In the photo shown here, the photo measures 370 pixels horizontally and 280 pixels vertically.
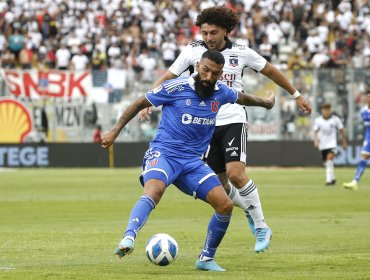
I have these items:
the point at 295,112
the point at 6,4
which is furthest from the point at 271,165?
the point at 6,4

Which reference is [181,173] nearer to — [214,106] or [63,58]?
[214,106]

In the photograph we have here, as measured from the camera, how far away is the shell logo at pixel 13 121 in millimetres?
38688

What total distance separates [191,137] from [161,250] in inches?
48.2

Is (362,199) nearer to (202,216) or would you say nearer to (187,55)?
(202,216)

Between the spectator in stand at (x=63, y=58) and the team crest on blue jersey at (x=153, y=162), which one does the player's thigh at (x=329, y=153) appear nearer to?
the spectator in stand at (x=63, y=58)

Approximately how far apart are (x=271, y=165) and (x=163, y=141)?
94.5 feet

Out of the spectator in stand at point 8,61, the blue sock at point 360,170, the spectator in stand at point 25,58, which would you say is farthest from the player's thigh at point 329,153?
the spectator in stand at point 8,61

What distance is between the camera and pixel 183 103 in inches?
432

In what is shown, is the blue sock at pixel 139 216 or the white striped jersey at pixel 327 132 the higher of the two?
the blue sock at pixel 139 216

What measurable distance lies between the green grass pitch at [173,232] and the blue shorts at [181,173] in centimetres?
86

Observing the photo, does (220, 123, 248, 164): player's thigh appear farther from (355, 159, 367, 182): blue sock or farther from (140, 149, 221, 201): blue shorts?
(355, 159, 367, 182): blue sock

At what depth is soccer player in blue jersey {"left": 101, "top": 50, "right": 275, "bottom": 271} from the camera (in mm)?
10805

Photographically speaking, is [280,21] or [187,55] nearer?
[187,55]

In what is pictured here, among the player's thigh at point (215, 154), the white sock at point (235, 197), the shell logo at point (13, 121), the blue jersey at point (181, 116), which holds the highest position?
the blue jersey at point (181, 116)
